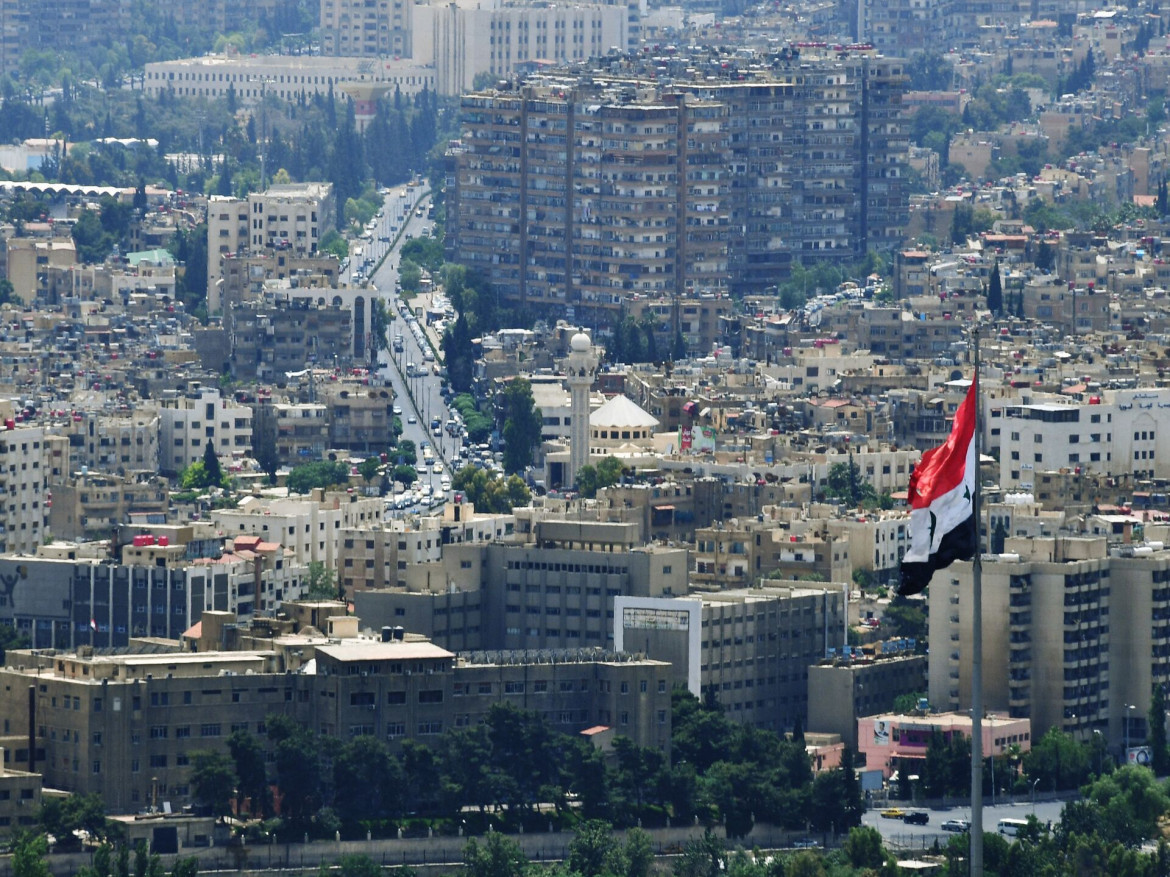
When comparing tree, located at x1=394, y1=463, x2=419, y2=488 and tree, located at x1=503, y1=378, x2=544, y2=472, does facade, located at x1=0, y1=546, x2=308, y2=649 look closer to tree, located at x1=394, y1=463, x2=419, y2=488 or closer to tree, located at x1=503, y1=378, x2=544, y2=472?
tree, located at x1=394, y1=463, x2=419, y2=488

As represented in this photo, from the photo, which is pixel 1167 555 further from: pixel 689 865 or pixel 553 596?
pixel 689 865

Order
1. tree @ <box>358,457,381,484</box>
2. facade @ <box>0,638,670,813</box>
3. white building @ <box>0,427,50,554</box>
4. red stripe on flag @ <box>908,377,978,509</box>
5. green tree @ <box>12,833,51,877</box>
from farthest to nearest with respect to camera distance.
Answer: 1. tree @ <box>358,457,381,484</box>
2. white building @ <box>0,427,50,554</box>
3. facade @ <box>0,638,670,813</box>
4. green tree @ <box>12,833,51,877</box>
5. red stripe on flag @ <box>908,377,978,509</box>

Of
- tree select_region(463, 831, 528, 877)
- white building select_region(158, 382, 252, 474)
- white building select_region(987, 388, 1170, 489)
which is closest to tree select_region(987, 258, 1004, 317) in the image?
white building select_region(158, 382, 252, 474)

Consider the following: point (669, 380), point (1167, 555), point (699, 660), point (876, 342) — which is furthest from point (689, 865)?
point (876, 342)

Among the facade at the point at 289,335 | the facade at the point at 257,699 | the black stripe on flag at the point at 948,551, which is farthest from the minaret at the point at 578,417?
the black stripe on flag at the point at 948,551

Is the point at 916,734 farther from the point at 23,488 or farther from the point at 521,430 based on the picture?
the point at 521,430

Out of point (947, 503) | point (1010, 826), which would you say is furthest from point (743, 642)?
point (947, 503)

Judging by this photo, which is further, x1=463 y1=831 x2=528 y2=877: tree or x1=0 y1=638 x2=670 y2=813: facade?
x1=0 y1=638 x2=670 y2=813: facade
